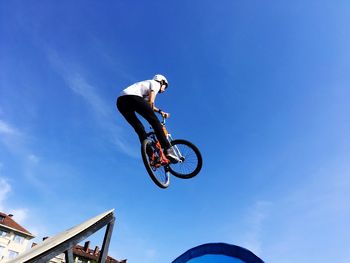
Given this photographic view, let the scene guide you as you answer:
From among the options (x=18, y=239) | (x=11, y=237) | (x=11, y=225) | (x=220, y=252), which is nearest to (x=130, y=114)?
(x=220, y=252)

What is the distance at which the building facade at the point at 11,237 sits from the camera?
140ft

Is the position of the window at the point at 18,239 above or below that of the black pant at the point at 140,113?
above

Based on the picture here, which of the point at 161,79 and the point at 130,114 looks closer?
the point at 130,114

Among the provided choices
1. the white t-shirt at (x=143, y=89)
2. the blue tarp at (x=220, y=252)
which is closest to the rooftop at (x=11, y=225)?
the white t-shirt at (x=143, y=89)

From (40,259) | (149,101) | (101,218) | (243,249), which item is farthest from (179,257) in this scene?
(149,101)

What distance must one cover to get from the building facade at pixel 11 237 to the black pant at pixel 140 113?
43471mm

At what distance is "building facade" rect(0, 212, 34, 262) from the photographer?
4272 centimetres

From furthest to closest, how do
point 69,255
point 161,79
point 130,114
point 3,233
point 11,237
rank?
point 11,237, point 3,233, point 161,79, point 130,114, point 69,255

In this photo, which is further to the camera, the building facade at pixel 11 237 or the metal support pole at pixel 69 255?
the building facade at pixel 11 237

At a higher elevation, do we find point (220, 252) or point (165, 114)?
point (165, 114)

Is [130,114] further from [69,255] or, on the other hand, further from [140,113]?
[69,255]

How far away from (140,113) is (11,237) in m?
46.6

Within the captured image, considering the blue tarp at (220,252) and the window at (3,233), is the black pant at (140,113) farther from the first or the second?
the window at (3,233)

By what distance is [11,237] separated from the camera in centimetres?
4419
